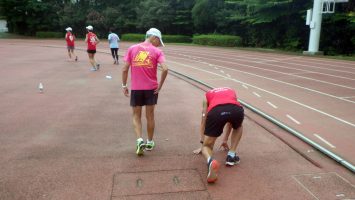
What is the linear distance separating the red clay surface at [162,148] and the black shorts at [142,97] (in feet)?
2.56

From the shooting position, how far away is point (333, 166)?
506 centimetres

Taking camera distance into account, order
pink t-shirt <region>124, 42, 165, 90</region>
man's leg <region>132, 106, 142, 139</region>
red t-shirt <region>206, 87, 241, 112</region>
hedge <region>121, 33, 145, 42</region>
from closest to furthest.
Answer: red t-shirt <region>206, 87, 241, 112</region> → pink t-shirt <region>124, 42, 165, 90</region> → man's leg <region>132, 106, 142, 139</region> → hedge <region>121, 33, 145, 42</region>

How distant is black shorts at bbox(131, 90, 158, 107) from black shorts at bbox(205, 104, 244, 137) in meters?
1.14

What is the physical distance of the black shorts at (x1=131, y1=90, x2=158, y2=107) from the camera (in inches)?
214

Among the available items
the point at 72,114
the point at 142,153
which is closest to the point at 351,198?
the point at 142,153

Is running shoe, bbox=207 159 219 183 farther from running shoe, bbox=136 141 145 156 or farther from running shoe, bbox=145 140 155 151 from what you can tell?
running shoe, bbox=145 140 155 151

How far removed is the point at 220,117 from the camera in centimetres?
460

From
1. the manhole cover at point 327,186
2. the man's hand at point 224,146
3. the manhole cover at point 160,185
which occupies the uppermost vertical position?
the man's hand at point 224,146

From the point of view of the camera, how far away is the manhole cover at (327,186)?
420 cm

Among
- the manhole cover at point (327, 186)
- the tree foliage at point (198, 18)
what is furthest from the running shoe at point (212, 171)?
the tree foliage at point (198, 18)

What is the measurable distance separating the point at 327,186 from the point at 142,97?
108 inches

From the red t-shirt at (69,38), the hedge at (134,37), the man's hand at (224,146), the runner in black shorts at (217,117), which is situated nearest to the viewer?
the runner in black shorts at (217,117)

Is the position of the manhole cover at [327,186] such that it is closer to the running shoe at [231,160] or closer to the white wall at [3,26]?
the running shoe at [231,160]

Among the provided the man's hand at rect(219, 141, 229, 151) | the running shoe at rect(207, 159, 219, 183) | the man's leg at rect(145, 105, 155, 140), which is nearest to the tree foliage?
the man's hand at rect(219, 141, 229, 151)
